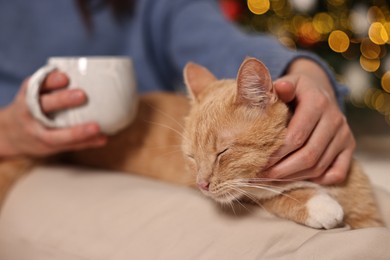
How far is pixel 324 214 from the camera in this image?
2.13ft

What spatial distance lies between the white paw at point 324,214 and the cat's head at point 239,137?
0.32 ft

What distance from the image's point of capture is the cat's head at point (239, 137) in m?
0.67

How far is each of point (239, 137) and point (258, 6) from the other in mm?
1299

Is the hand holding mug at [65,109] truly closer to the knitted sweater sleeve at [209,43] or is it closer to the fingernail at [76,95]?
the fingernail at [76,95]

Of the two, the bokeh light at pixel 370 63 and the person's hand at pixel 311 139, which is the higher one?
the person's hand at pixel 311 139

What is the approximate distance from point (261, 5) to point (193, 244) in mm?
1385

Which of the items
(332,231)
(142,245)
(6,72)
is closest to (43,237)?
(142,245)

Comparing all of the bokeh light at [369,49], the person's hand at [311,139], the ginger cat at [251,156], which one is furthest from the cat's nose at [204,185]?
the bokeh light at [369,49]

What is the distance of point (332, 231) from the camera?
63cm

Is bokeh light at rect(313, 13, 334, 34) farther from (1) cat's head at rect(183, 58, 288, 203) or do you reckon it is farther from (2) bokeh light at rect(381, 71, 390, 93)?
(1) cat's head at rect(183, 58, 288, 203)

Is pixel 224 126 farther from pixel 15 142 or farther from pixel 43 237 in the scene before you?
pixel 15 142

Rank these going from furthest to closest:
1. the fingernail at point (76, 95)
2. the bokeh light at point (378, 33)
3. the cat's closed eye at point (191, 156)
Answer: the bokeh light at point (378, 33) < the fingernail at point (76, 95) < the cat's closed eye at point (191, 156)

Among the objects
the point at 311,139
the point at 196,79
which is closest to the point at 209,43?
the point at 196,79

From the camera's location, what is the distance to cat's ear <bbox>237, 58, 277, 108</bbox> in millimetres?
620
